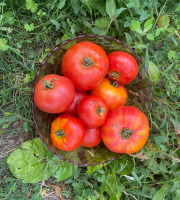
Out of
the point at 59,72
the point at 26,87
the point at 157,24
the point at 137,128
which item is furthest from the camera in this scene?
the point at 157,24

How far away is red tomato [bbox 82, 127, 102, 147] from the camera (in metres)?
1.60

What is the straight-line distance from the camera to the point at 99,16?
76.7 inches

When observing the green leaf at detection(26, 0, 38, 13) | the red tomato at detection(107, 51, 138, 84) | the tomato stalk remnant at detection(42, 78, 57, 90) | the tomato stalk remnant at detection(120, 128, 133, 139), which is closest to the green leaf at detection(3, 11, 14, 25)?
the green leaf at detection(26, 0, 38, 13)

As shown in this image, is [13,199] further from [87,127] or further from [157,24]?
[157,24]

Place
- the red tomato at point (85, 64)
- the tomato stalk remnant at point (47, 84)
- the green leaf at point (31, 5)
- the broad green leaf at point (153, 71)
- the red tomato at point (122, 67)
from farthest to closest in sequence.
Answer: the broad green leaf at point (153, 71) → the green leaf at point (31, 5) → the red tomato at point (122, 67) → the red tomato at point (85, 64) → the tomato stalk remnant at point (47, 84)

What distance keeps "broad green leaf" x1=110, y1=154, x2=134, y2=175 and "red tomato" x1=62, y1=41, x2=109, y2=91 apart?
82 centimetres

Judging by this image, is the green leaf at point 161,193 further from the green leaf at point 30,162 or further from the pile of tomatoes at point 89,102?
the green leaf at point 30,162

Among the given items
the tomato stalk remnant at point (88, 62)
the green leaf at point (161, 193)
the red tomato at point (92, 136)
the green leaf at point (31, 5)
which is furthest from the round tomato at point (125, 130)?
the green leaf at point (31, 5)

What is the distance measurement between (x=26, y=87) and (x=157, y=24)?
1.31m

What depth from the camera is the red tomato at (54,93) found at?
1319 millimetres

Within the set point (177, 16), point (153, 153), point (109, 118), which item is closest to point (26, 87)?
point (109, 118)

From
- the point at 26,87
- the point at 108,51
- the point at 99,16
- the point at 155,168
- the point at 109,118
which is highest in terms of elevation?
the point at 99,16

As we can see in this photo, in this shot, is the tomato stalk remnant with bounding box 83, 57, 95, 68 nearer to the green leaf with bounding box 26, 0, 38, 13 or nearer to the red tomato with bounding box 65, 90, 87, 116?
the red tomato with bounding box 65, 90, 87, 116

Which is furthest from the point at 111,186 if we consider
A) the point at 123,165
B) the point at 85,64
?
the point at 85,64
